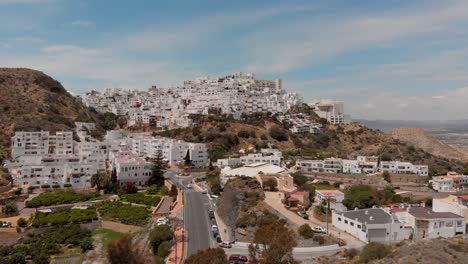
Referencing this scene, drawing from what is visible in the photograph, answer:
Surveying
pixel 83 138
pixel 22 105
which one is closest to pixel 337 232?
pixel 83 138

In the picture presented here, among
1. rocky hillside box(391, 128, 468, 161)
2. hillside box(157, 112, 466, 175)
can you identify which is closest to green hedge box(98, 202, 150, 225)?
hillside box(157, 112, 466, 175)

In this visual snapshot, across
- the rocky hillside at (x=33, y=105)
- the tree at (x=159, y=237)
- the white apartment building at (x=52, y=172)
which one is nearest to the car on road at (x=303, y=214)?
Result: the tree at (x=159, y=237)

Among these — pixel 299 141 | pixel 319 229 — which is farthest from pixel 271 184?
pixel 299 141

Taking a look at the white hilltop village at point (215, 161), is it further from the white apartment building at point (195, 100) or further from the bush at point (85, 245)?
the bush at point (85, 245)

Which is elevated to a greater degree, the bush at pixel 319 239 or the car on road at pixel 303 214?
the car on road at pixel 303 214

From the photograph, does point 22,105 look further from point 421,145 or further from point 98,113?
point 421,145

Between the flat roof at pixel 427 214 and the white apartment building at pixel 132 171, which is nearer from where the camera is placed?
the flat roof at pixel 427 214

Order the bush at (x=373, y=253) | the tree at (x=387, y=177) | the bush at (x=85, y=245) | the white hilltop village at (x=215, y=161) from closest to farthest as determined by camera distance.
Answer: the bush at (x=373, y=253)
the bush at (x=85, y=245)
the white hilltop village at (x=215, y=161)
the tree at (x=387, y=177)
